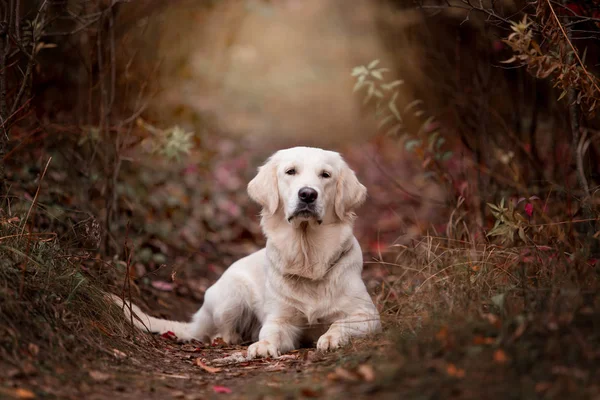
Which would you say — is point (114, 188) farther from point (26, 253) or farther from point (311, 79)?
point (311, 79)

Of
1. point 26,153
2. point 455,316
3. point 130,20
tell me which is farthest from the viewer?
point 130,20

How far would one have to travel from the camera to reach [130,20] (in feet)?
21.3

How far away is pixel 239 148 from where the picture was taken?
35.3ft

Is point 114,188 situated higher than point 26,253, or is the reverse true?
point 114,188

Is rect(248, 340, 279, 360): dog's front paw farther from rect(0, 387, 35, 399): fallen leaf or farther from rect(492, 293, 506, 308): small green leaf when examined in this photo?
rect(0, 387, 35, 399): fallen leaf

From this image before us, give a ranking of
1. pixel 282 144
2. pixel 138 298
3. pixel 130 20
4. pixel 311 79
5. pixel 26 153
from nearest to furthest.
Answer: pixel 138 298 → pixel 26 153 → pixel 130 20 → pixel 282 144 → pixel 311 79

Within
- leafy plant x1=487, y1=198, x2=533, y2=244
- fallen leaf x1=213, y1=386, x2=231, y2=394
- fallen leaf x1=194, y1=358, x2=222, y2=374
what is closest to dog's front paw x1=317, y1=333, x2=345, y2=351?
fallen leaf x1=194, y1=358, x2=222, y2=374

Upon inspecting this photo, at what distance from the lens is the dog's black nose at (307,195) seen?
13.0 ft

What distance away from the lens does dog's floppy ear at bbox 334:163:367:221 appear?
4230mm

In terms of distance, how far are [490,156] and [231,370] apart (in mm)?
3182

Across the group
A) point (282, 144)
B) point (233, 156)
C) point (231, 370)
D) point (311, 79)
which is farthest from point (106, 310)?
point (311, 79)

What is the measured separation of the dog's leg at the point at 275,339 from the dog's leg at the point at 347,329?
26 cm

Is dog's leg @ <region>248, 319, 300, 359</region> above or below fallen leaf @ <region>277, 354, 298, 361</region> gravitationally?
above

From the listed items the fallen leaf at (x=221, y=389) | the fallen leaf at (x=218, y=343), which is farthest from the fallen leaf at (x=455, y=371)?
the fallen leaf at (x=218, y=343)
